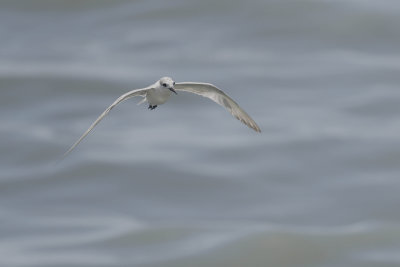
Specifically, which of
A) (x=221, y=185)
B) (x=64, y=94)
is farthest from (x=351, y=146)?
(x=64, y=94)

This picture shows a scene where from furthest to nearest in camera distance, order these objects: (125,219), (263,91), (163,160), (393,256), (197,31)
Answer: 1. (197,31)
2. (263,91)
3. (163,160)
4. (125,219)
5. (393,256)

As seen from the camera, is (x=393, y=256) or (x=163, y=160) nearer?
(x=393, y=256)

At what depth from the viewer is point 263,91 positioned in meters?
21.1

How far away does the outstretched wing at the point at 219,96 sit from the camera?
9.84 metres

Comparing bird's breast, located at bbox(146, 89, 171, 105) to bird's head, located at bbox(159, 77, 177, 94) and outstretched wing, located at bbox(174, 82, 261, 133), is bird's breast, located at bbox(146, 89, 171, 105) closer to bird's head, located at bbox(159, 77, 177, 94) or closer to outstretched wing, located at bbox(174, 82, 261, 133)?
bird's head, located at bbox(159, 77, 177, 94)

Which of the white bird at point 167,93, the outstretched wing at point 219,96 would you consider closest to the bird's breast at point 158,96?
the white bird at point 167,93

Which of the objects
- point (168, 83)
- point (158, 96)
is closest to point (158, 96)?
point (158, 96)

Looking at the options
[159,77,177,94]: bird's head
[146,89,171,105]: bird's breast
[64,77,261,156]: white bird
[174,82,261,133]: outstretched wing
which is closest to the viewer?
[64,77,261,156]: white bird

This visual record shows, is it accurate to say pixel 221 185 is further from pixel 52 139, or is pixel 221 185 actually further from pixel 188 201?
pixel 52 139

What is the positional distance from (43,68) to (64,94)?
3.40 feet

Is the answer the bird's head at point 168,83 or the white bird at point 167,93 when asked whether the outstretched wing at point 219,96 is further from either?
the bird's head at point 168,83

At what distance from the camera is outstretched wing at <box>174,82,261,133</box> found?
9.84 meters

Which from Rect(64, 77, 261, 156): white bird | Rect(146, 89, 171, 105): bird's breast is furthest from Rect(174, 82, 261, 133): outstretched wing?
Rect(146, 89, 171, 105): bird's breast

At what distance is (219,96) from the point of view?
33.8ft
